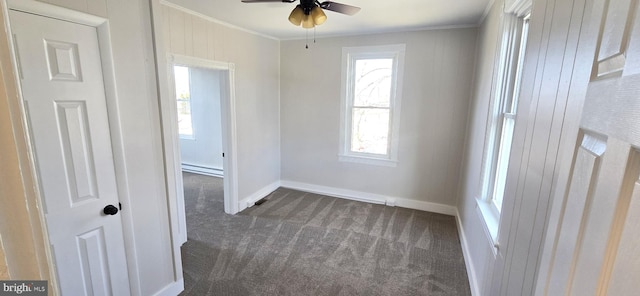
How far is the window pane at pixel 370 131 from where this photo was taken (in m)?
4.02

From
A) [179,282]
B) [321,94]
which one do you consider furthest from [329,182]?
[179,282]

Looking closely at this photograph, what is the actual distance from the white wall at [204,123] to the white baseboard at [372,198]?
5.88 feet

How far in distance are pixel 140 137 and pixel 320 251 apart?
2.00m

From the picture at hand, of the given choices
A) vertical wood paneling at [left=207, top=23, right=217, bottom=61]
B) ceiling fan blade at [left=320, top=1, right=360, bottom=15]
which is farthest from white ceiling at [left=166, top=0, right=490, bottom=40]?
ceiling fan blade at [left=320, top=1, right=360, bottom=15]

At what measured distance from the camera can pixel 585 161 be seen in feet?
2.02

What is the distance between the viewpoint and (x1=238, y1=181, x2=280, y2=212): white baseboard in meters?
3.85

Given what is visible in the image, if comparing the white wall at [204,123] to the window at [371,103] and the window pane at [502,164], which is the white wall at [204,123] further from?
the window pane at [502,164]

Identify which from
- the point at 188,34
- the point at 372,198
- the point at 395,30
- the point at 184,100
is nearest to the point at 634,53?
the point at 188,34

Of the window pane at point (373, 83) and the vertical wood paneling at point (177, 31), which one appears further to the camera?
the window pane at point (373, 83)

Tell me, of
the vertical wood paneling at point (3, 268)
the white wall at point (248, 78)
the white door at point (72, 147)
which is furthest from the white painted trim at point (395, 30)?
the vertical wood paneling at point (3, 268)

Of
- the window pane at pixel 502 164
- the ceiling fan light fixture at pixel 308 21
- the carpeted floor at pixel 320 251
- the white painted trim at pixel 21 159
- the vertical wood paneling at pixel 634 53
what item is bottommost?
the carpeted floor at pixel 320 251

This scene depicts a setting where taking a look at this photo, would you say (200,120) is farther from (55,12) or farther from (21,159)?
(21,159)

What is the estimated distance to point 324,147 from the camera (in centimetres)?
441

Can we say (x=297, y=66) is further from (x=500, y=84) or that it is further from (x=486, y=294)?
(x=486, y=294)
